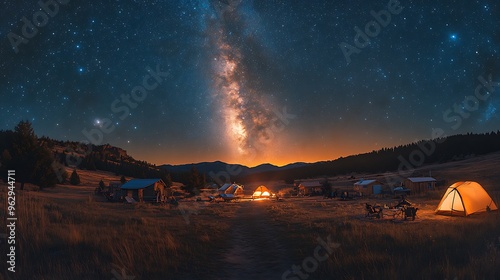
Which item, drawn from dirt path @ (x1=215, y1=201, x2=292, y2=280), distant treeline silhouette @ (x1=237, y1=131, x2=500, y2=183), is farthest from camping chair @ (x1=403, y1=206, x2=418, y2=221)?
distant treeline silhouette @ (x1=237, y1=131, x2=500, y2=183)

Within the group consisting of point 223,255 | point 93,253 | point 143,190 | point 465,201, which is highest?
point 93,253

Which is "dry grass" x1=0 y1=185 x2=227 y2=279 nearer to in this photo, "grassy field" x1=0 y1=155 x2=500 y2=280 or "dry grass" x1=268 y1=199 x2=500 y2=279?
"grassy field" x1=0 y1=155 x2=500 y2=280

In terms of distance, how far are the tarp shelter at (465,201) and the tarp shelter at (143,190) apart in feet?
123

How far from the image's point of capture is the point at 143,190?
47.5 meters

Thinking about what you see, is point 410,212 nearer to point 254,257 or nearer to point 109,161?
point 254,257

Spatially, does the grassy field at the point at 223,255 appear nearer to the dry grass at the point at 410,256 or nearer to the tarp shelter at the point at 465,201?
the dry grass at the point at 410,256

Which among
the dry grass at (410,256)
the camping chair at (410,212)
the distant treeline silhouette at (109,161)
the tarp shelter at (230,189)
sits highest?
the distant treeline silhouette at (109,161)

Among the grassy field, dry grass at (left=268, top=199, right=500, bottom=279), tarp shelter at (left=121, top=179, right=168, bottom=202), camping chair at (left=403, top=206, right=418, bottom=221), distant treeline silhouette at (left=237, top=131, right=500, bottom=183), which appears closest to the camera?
dry grass at (left=268, top=199, right=500, bottom=279)

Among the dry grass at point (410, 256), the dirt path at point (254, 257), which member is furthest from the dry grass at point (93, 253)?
the dry grass at point (410, 256)

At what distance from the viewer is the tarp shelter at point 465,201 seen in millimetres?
22812

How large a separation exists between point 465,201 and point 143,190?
40487mm

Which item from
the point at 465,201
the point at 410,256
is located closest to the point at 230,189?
the point at 465,201

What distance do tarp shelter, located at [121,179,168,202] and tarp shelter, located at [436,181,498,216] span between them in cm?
3740

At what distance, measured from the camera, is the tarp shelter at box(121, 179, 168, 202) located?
46531mm
